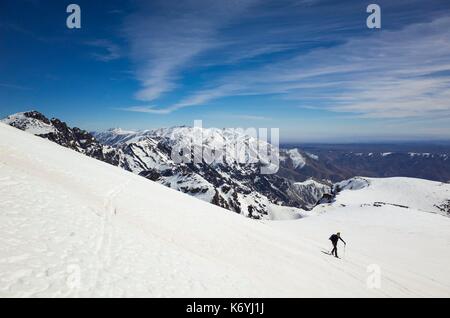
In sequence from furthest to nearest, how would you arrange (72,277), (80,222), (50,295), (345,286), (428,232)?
1. (428,232)
2. (345,286)
3. (80,222)
4. (72,277)
5. (50,295)

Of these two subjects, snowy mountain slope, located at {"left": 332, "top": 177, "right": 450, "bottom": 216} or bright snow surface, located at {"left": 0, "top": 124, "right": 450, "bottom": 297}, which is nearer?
bright snow surface, located at {"left": 0, "top": 124, "right": 450, "bottom": 297}

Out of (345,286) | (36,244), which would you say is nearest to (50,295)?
(36,244)

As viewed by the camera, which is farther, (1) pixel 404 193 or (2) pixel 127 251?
(1) pixel 404 193

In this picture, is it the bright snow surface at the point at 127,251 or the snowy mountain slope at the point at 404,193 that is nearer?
the bright snow surface at the point at 127,251

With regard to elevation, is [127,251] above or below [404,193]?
above

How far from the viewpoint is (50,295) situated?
7664 mm

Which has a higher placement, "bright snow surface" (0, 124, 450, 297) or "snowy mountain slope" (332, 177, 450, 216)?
"bright snow surface" (0, 124, 450, 297)

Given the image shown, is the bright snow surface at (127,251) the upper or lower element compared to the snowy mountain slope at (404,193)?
upper

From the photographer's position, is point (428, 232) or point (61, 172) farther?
point (428, 232)

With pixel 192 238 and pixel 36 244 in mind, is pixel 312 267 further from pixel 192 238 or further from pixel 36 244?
pixel 36 244
